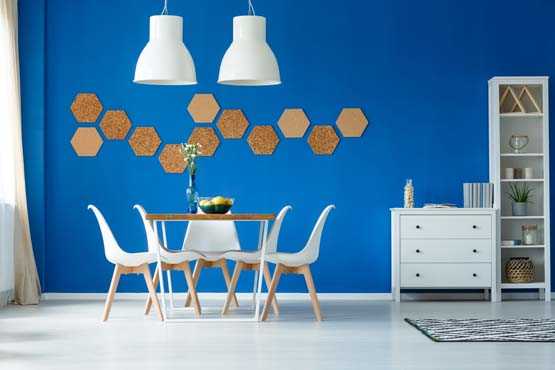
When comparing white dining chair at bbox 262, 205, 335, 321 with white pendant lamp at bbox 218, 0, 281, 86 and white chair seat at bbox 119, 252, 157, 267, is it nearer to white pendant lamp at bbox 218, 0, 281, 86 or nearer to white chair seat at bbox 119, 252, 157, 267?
white chair seat at bbox 119, 252, 157, 267

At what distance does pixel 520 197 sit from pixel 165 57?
3366mm

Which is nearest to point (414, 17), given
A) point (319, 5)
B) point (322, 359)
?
point (319, 5)

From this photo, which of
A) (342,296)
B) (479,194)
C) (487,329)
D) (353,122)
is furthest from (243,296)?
(487,329)

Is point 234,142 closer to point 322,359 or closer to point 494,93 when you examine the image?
point 494,93

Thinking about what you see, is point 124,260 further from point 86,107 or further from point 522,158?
point 522,158

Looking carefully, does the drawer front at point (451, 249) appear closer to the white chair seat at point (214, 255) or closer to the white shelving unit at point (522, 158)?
the white shelving unit at point (522, 158)

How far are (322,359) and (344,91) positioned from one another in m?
3.91

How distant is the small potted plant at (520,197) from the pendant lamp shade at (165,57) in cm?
310

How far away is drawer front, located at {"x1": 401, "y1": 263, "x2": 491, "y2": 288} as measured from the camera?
26.6ft

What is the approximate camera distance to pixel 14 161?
7.90 m

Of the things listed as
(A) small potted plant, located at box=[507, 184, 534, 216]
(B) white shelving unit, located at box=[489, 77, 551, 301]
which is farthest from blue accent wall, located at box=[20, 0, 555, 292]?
Result: (A) small potted plant, located at box=[507, 184, 534, 216]

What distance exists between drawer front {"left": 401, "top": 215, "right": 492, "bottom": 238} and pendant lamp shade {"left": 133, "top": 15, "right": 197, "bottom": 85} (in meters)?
2.44

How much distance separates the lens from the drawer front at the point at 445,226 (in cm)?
809

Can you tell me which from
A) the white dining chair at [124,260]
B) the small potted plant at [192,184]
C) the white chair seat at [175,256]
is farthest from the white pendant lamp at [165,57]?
the white chair seat at [175,256]
